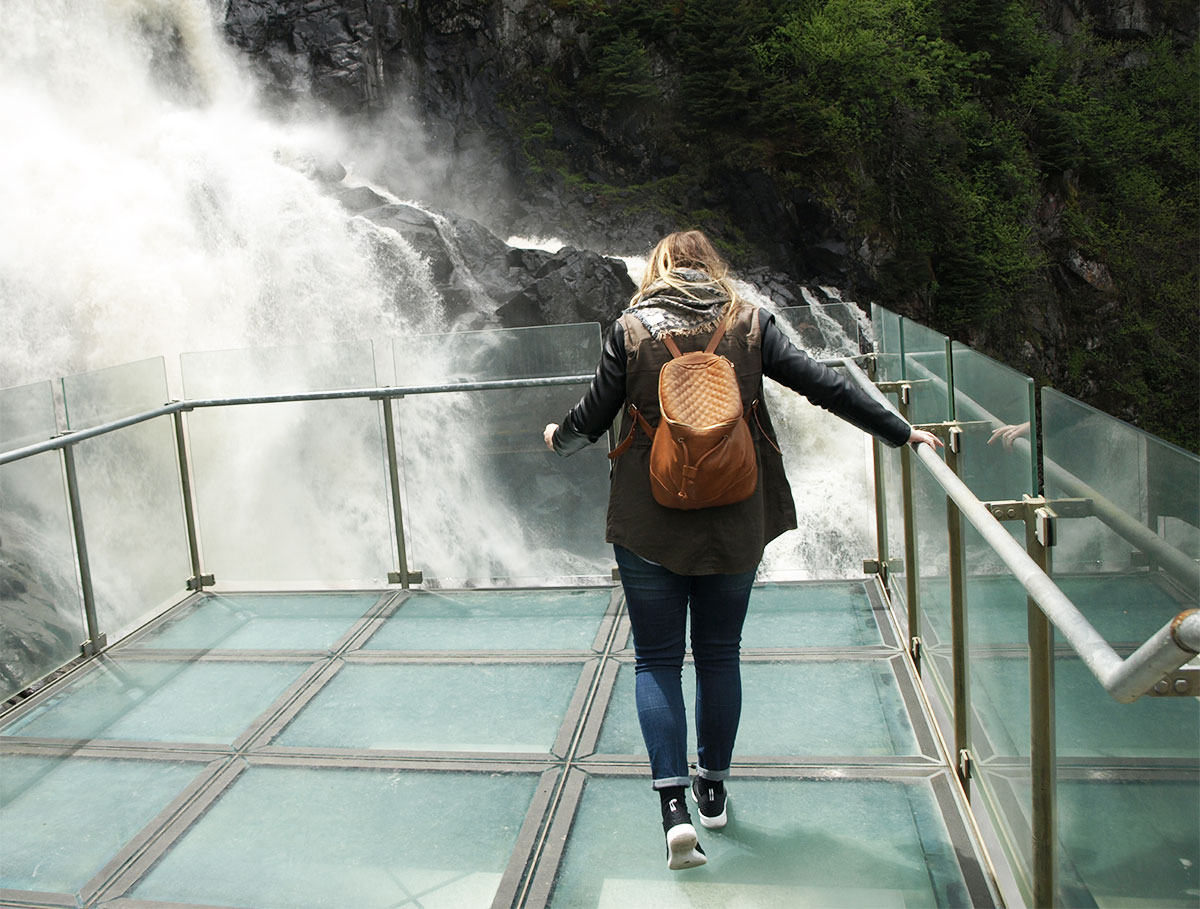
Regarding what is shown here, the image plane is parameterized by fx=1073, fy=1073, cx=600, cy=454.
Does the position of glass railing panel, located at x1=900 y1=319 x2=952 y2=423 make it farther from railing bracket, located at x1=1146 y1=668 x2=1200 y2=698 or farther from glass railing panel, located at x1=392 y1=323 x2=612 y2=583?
railing bracket, located at x1=1146 y1=668 x2=1200 y2=698

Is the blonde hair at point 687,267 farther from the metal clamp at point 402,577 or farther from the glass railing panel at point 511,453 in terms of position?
the metal clamp at point 402,577

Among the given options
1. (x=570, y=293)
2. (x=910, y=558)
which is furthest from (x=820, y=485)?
(x=910, y=558)

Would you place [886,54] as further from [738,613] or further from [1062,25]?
[738,613]

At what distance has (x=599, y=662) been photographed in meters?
4.16

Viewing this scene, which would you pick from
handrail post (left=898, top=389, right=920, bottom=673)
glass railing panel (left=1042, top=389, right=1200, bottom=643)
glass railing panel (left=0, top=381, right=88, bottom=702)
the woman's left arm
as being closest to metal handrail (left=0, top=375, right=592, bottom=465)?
glass railing panel (left=0, top=381, right=88, bottom=702)

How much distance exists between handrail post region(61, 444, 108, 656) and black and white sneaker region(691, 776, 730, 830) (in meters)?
2.94

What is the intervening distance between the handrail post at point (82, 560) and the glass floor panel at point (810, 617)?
9.02 ft

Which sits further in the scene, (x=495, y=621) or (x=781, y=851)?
(x=495, y=621)

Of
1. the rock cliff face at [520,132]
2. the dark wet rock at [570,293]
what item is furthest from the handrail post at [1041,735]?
the rock cliff face at [520,132]

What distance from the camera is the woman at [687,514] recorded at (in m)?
2.54

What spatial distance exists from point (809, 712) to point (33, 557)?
3056 millimetres

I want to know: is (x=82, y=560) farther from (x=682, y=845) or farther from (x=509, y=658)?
(x=682, y=845)

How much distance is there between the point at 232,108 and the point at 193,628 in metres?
20.4

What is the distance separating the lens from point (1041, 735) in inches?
83.7
